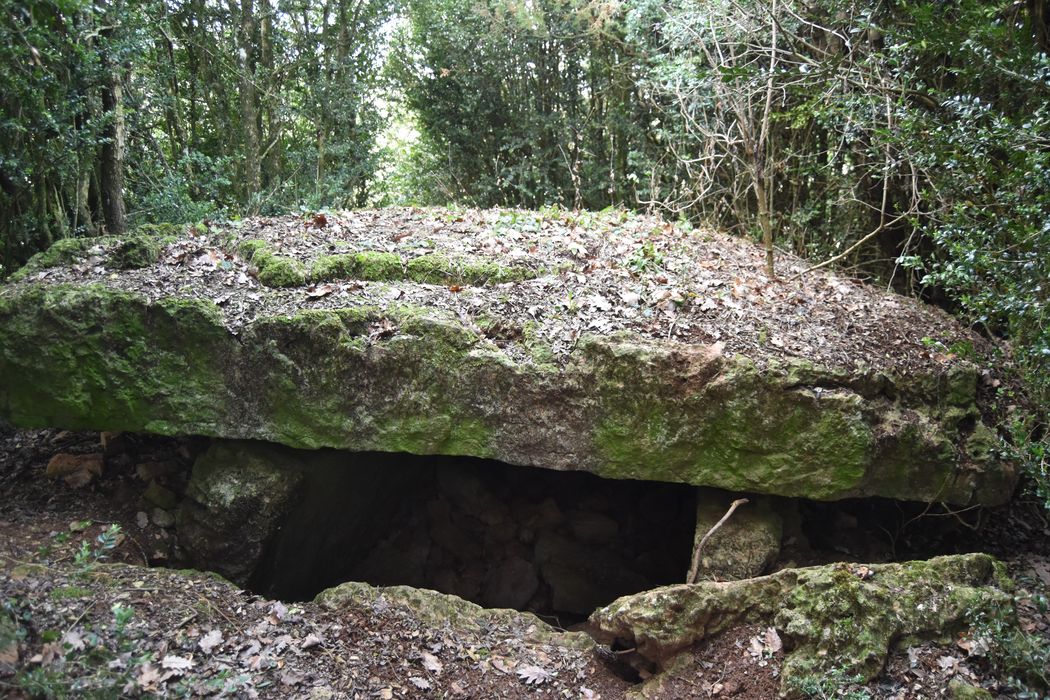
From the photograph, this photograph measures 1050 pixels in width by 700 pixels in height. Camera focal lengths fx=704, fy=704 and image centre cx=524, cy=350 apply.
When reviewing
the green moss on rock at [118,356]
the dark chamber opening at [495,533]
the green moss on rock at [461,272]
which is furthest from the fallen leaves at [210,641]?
the green moss on rock at [461,272]

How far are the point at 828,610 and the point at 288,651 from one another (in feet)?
8.84

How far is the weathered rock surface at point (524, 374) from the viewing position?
4.26 meters

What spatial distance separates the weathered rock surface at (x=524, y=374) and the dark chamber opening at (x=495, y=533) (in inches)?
41.3

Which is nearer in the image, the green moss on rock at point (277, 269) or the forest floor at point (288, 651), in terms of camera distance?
the forest floor at point (288, 651)

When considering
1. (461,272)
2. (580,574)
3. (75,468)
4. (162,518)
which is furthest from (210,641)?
(580,574)

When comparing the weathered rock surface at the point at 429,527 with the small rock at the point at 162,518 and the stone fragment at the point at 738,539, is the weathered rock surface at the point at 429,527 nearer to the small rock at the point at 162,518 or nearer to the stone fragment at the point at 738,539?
the small rock at the point at 162,518

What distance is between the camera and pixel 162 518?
4957 mm

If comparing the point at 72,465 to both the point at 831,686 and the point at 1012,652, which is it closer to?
the point at 831,686

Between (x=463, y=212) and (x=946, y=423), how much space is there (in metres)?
4.55

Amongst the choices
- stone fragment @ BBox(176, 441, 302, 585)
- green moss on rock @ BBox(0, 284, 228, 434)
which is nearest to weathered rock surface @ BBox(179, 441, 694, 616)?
stone fragment @ BBox(176, 441, 302, 585)

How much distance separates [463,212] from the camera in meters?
7.02

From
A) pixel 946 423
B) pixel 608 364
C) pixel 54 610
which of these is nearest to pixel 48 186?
pixel 54 610

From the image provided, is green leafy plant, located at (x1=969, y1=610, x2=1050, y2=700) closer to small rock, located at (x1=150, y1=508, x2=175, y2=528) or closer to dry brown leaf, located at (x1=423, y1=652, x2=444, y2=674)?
dry brown leaf, located at (x1=423, y1=652, x2=444, y2=674)

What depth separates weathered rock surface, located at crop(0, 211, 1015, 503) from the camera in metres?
4.26
